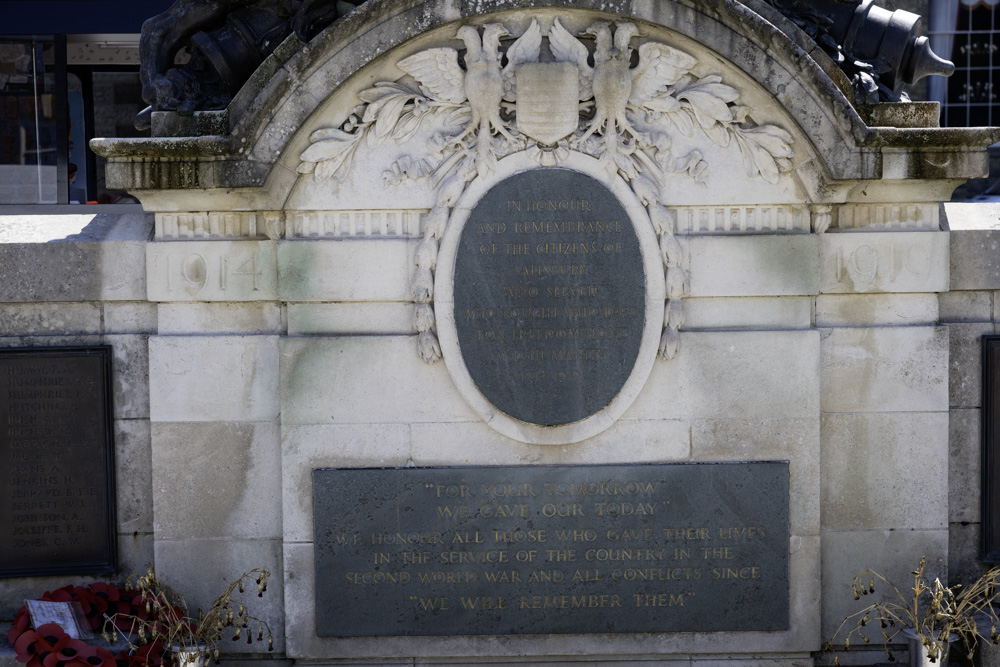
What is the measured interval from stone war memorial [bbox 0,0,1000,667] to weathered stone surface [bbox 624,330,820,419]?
19 mm

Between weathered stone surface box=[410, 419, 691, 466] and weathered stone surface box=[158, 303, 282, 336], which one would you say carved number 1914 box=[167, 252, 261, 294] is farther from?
weathered stone surface box=[410, 419, 691, 466]

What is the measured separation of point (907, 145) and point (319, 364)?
A: 371cm

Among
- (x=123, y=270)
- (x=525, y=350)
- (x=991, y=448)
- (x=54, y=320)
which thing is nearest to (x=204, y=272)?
(x=123, y=270)

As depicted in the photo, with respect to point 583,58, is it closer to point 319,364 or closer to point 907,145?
point 907,145

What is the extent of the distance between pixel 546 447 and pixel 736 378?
48.5 inches

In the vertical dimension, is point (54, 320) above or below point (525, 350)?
above

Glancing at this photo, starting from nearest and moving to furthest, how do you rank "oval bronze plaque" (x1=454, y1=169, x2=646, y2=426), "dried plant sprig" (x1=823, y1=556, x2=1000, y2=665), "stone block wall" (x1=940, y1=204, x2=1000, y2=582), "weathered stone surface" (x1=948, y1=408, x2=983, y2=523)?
"dried plant sprig" (x1=823, y1=556, x2=1000, y2=665) < "oval bronze plaque" (x1=454, y1=169, x2=646, y2=426) < "stone block wall" (x1=940, y1=204, x2=1000, y2=582) < "weathered stone surface" (x1=948, y1=408, x2=983, y2=523)

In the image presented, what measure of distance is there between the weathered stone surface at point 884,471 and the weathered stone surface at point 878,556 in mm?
57

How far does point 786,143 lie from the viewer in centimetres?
616

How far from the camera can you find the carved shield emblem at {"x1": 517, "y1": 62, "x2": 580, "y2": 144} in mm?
6102

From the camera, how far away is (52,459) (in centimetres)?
651

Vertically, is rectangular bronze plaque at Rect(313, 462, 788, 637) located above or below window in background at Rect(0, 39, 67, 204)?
below

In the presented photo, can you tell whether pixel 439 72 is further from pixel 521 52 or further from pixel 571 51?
pixel 571 51

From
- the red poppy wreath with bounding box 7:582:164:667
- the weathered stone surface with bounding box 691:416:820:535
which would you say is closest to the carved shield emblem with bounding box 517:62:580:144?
the weathered stone surface with bounding box 691:416:820:535
